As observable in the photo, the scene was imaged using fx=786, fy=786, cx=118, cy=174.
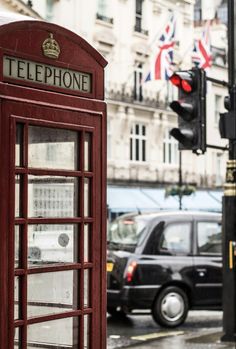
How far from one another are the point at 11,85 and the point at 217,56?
34.1 m

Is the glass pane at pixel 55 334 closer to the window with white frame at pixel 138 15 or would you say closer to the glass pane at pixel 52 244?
the glass pane at pixel 52 244

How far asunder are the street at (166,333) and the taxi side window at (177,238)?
1.11 meters

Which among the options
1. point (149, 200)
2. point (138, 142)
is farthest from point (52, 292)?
point (138, 142)

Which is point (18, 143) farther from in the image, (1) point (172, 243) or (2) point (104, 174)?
(1) point (172, 243)

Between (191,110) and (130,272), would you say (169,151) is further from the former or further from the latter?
(191,110)

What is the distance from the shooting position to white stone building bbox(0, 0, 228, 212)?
3089 centimetres

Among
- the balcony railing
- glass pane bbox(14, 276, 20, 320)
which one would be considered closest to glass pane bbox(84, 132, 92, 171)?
glass pane bbox(14, 276, 20, 320)

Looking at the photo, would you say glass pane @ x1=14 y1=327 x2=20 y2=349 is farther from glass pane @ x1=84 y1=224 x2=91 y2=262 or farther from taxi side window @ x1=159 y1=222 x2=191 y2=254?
taxi side window @ x1=159 y1=222 x2=191 y2=254

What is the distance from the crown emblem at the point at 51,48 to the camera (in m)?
4.12

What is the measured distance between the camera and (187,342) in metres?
9.35

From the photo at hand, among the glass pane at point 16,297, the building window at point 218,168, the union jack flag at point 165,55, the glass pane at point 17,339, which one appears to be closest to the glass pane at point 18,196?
the glass pane at point 16,297

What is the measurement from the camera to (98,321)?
4.44 meters

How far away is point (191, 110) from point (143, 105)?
28068 mm

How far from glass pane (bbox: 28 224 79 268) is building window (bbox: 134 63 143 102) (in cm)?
3066
